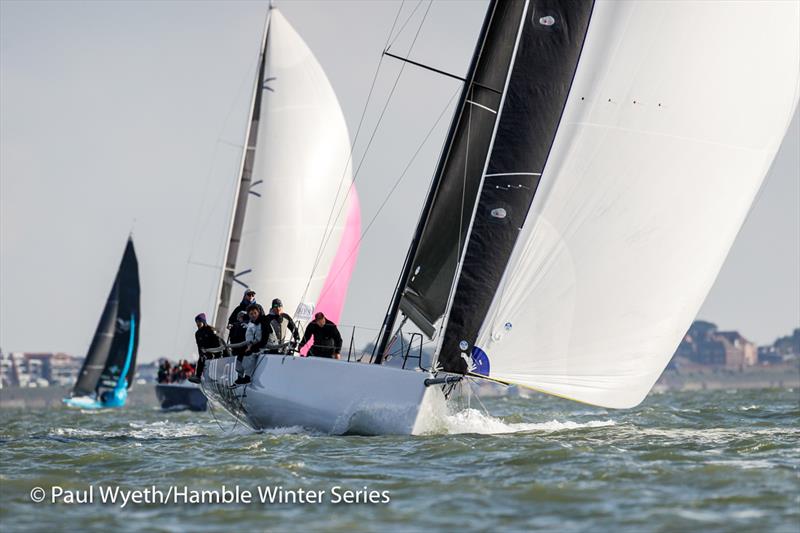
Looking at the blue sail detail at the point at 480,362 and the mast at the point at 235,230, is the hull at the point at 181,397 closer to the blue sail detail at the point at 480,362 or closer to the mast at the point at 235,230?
the mast at the point at 235,230

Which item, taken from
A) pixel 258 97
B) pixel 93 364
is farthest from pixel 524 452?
pixel 93 364

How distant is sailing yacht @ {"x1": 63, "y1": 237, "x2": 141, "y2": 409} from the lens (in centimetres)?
4297

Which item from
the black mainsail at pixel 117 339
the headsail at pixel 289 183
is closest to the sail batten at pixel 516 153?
the headsail at pixel 289 183

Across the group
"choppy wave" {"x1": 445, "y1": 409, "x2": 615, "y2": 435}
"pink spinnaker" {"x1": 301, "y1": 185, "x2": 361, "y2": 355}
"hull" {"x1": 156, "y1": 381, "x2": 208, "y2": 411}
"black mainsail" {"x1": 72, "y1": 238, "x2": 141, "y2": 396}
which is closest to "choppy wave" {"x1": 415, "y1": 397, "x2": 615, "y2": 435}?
"choppy wave" {"x1": 445, "y1": 409, "x2": 615, "y2": 435}

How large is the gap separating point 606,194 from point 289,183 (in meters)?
15.6

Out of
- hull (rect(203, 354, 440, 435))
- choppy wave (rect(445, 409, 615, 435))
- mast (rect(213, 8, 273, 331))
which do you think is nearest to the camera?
hull (rect(203, 354, 440, 435))

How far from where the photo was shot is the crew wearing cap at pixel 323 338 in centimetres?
1355

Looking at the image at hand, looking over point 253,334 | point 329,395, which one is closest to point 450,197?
point 329,395

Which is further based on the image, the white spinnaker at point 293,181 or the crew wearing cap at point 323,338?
the white spinnaker at point 293,181

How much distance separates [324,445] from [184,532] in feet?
14.7

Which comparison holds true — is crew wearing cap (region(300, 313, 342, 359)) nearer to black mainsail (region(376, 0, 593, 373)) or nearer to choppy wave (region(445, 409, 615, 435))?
black mainsail (region(376, 0, 593, 373))

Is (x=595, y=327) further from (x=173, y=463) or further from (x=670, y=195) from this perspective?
(x=173, y=463)

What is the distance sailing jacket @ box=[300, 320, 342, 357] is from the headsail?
37.7ft

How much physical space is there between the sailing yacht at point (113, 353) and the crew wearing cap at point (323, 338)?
99.4 ft
